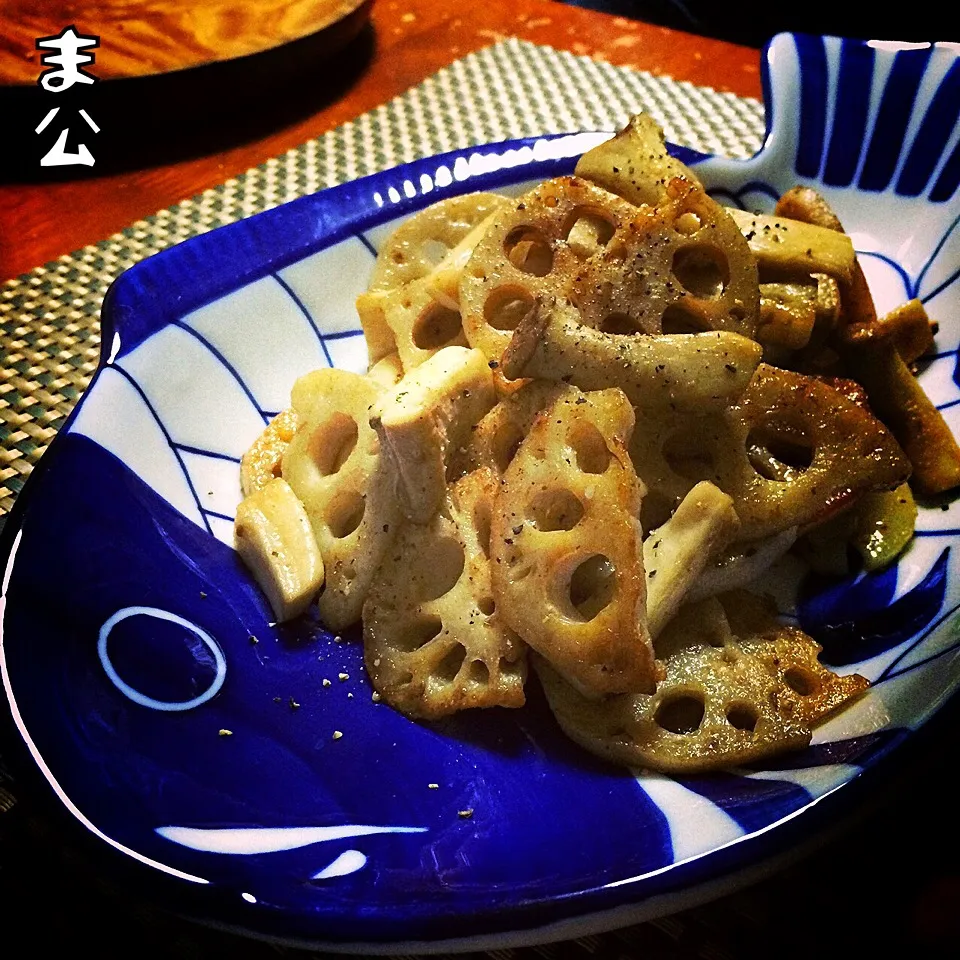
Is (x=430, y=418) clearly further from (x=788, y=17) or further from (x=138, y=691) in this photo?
(x=788, y=17)

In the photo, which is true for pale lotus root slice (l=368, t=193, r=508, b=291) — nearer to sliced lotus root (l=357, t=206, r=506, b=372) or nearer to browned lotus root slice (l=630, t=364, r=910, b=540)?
sliced lotus root (l=357, t=206, r=506, b=372)

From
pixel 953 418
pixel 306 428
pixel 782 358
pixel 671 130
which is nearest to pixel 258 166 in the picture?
pixel 671 130

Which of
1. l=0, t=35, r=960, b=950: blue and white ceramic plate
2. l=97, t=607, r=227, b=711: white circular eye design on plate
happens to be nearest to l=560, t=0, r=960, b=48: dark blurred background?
l=0, t=35, r=960, b=950: blue and white ceramic plate

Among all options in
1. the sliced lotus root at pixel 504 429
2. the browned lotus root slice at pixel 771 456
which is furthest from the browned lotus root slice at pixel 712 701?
the sliced lotus root at pixel 504 429

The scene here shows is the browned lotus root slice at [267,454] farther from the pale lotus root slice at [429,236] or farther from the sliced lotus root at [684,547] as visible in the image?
the sliced lotus root at [684,547]

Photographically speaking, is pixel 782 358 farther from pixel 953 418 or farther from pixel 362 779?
pixel 362 779

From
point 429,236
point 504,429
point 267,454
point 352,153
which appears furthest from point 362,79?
point 504,429
